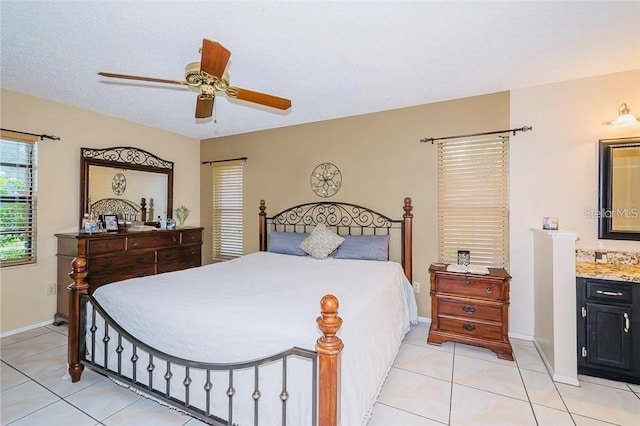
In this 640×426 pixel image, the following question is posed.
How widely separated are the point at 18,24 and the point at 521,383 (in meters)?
4.62

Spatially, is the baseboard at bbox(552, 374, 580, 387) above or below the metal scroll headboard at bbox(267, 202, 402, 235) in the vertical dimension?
below

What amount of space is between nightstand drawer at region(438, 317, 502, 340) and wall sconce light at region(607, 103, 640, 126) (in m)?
2.18

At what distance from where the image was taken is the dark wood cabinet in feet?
7.33

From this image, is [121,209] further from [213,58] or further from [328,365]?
[328,365]

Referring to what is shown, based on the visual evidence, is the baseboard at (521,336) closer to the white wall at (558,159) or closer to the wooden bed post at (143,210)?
the white wall at (558,159)

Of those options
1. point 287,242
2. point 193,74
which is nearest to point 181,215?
point 287,242

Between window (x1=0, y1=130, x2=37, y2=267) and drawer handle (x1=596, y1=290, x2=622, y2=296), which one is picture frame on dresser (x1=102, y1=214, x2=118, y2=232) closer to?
window (x1=0, y1=130, x2=37, y2=267)

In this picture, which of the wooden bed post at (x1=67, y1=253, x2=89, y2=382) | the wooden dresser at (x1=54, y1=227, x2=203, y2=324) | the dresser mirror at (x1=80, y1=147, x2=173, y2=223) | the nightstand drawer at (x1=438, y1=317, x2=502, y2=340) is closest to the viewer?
the wooden bed post at (x1=67, y1=253, x2=89, y2=382)

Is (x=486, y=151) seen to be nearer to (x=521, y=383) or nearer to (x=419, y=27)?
(x=419, y=27)

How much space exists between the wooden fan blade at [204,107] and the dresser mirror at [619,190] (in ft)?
11.9

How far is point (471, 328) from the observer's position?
9.29ft

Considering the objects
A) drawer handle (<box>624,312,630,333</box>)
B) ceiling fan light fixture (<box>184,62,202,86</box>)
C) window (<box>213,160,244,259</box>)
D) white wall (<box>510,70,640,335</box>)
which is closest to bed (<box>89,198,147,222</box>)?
window (<box>213,160,244,259</box>)

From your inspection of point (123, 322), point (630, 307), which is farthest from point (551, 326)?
point (123, 322)

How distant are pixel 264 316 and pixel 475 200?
278cm
